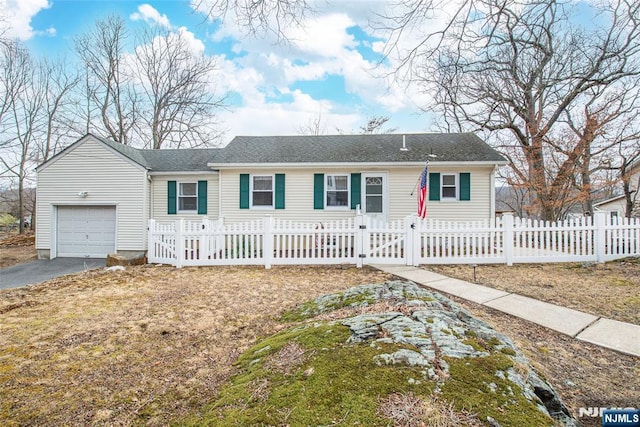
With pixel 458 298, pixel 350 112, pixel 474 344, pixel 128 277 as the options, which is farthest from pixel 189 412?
pixel 350 112

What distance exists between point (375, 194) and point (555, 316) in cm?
767

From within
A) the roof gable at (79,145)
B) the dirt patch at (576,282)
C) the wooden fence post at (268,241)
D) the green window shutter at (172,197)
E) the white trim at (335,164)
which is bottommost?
the dirt patch at (576,282)

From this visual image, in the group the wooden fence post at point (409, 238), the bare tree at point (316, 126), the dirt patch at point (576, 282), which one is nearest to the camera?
the dirt patch at point (576, 282)

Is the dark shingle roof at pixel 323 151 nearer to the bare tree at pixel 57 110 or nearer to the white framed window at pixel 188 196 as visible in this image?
the white framed window at pixel 188 196

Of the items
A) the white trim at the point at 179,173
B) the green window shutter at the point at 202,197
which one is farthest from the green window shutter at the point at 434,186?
the green window shutter at the point at 202,197

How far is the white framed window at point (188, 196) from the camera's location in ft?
39.9

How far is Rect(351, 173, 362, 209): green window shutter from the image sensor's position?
443 inches

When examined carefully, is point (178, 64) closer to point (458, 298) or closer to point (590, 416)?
point (458, 298)

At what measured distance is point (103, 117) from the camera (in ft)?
68.2

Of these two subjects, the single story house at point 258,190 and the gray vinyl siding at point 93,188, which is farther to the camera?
the gray vinyl siding at point 93,188

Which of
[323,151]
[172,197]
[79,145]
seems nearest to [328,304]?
[323,151]

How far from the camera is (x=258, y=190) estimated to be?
11.6 metres

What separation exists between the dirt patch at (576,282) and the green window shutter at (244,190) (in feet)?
23.1

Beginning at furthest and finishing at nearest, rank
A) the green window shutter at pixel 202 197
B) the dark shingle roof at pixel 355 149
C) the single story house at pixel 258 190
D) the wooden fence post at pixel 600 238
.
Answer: the green window shutter at pixel 202 197 → the dark shingle roof at pixel 355 149 → the single story house at pixel 258 190 → the wooden fence post at pixel 600 238
